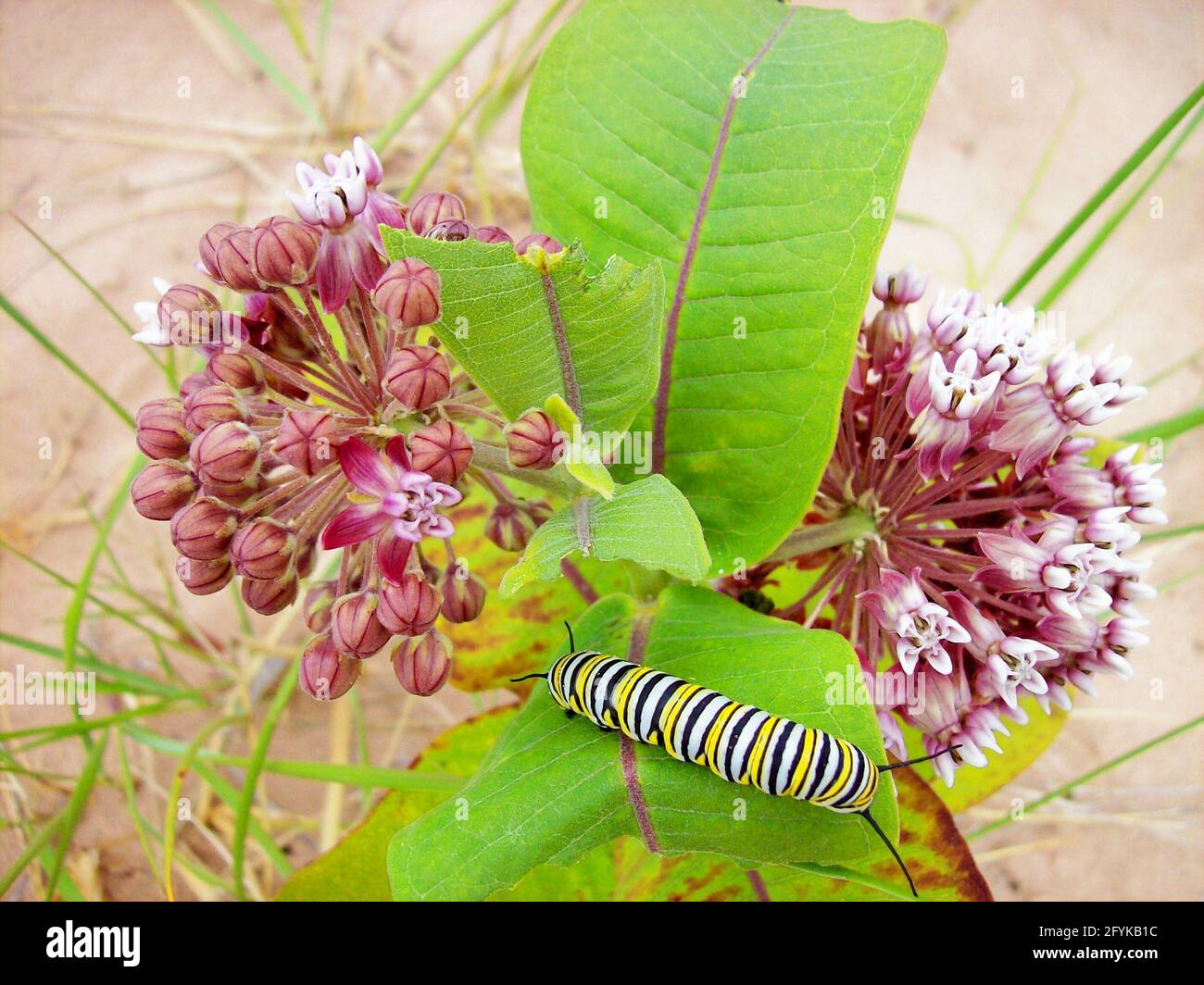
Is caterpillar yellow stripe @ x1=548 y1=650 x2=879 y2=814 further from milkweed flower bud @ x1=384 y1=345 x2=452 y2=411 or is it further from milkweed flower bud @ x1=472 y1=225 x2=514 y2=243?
milkweed flower bud @ x1=472 y1=225 x2=514 y2=243

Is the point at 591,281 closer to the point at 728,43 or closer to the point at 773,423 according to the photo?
the point at 773,423

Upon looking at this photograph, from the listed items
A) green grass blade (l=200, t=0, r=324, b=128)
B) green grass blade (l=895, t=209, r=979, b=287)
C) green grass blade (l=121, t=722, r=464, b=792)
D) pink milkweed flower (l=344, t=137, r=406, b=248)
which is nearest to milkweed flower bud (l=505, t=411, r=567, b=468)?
pink milkweed flower (l=344, t=137, r=406, b=248)

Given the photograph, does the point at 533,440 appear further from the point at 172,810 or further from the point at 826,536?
the point at 172,810

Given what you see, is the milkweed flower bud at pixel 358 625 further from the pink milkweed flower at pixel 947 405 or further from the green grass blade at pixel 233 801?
the green grass blade at pixel 233 801

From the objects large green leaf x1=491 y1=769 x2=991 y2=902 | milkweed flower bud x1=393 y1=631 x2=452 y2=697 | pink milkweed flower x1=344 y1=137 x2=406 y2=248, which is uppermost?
pink milkweed flower x1=344 y1=137 x2=406 y2=248

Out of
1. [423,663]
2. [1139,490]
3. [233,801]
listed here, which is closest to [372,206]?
[423,663]

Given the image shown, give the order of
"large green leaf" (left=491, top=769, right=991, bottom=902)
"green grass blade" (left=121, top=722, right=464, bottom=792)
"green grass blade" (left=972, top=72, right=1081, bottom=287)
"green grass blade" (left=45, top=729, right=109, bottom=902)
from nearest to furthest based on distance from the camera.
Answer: "large green leaf" (left=491, top=769, right=991, bottom=902) < "green grass blade" (left=121, top=722, right=464, bottom=792) < "green grass blade" (left=45, top=729, right=109, bottom=902) < "green grass blade" (left=972, top=72, right=1081, bottom=287)

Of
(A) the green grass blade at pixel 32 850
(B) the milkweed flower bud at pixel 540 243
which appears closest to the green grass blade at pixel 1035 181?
(B) the milkweed flower bud at pixel 540 243
